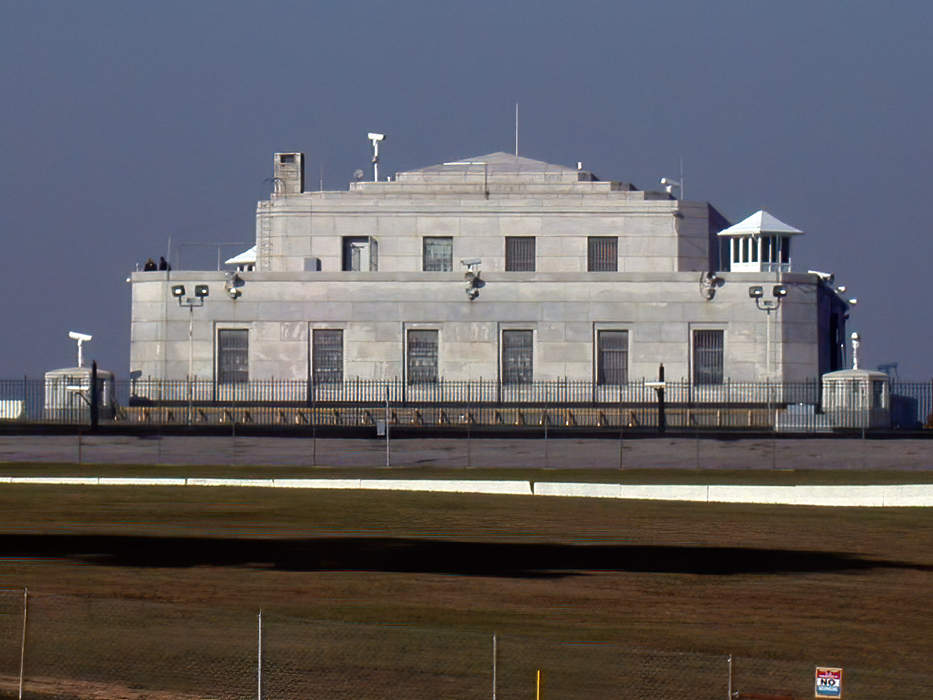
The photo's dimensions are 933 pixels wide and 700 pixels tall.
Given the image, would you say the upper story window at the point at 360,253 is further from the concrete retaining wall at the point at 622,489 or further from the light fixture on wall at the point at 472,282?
the concrete retaining wall at the point at 622,489

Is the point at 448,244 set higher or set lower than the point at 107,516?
Result: higher

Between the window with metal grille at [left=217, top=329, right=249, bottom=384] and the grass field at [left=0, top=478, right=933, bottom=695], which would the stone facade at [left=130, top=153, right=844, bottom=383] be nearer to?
the window with metal grille at [left=217, top=329, right=249, bottom=384]

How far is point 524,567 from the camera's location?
28.3 metres

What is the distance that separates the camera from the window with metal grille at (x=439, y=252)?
88812 millimetres

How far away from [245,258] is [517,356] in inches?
1177

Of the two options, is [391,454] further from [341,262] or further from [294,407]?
[341,262]

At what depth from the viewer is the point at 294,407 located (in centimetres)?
7781

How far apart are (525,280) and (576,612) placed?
58.2 metres

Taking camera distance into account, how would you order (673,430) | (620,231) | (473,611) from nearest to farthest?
(473,611), (673,430), (620,231)

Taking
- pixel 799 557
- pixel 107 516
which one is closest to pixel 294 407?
pixel 107 516

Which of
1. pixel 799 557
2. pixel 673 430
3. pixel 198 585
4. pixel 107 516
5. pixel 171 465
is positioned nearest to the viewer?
pixel 198 585

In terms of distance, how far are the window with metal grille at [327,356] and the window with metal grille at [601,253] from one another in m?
15.0

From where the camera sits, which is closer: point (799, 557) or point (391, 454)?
point (799, 557)

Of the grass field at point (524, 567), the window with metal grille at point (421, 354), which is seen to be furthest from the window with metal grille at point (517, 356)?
the grass field at point (524, 567)
